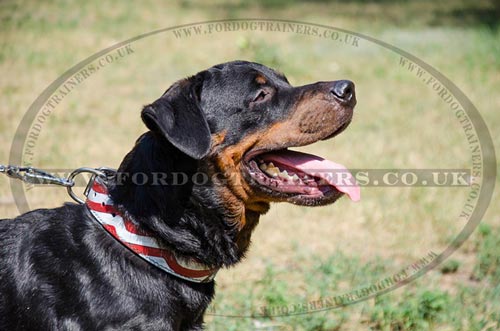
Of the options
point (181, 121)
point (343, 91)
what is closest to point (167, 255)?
point (181, 121)

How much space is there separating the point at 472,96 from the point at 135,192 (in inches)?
317

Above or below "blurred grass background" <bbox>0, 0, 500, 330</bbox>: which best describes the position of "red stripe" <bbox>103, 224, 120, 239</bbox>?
above

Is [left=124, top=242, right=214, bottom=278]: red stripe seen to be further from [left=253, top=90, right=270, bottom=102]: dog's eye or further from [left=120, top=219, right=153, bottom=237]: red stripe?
[left=253, top=90, right=270, bottom=102]: dog's eye

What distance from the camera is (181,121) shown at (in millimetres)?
3381

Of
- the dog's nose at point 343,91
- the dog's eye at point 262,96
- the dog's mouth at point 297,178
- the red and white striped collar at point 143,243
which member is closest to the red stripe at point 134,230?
the red and white striped collar at point 143,243

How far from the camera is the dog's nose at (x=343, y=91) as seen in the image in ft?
12.5

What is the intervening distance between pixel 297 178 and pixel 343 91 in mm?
545

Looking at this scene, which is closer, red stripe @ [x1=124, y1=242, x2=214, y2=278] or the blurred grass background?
red stripe @ [x1=124, y1=242, x2=214, y2=278]

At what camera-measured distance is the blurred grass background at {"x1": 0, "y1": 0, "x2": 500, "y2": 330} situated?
16.7ft

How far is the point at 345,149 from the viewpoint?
27.1 feet

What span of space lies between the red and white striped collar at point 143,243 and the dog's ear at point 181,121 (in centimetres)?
46

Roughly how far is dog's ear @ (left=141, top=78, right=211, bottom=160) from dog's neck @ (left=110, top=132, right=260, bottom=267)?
180mm

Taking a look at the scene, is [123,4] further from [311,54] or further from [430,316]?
[430,316]

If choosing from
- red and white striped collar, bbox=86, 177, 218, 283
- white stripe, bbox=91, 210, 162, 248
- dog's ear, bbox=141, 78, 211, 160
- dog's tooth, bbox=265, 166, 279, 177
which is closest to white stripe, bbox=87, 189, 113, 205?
red and white striped collar, bbox=86, 177, 218, 283
